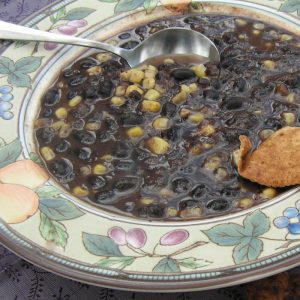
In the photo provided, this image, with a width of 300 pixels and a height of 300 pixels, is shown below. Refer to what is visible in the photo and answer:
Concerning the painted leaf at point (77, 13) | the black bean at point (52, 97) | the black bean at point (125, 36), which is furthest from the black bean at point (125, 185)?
the painted leaf at point (77, 13)

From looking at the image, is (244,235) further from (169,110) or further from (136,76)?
(136,76)

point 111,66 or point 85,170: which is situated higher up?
point 111,66

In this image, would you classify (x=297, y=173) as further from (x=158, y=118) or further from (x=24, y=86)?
(x=24, y=86)

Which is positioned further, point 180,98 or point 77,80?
point 77,80

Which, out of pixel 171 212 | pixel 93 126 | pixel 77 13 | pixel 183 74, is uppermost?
pixel 77 13

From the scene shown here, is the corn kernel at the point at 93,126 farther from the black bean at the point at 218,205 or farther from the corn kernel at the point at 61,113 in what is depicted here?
the black bean at the point at 218,205

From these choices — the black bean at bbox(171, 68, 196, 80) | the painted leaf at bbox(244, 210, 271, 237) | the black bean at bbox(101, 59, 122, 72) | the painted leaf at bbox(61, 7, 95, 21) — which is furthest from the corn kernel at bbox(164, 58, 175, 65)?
the painted leaf at bbox(244, 210, 271, 237)

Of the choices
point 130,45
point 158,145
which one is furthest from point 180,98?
point 130,45

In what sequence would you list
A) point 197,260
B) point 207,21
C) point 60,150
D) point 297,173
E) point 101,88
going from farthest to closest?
point 207,21
point 101,88
point 60,150
point 297,173
point 197,260

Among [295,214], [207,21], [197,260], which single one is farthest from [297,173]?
[207,21]
